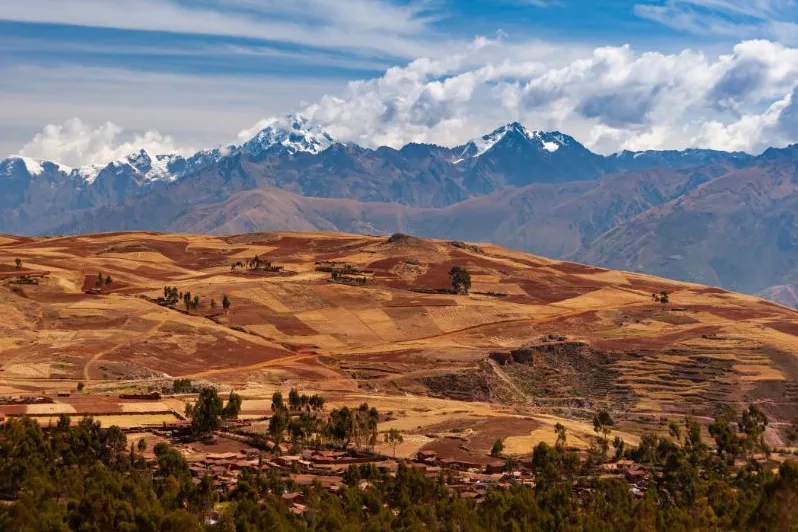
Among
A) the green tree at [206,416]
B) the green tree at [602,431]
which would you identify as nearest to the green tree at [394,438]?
the green tree at [206,416]

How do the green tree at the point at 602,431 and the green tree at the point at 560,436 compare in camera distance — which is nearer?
the green tree at the point at 560,436

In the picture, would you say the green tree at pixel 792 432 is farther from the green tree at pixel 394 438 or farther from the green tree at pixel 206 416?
the green tree at pixel 206 416

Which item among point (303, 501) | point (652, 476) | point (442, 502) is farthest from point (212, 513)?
point (652, 476)

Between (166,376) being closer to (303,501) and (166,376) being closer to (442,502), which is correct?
(303,501)

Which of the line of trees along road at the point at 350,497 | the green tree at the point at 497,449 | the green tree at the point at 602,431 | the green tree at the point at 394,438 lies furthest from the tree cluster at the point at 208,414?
the green tree at the point at 602,431

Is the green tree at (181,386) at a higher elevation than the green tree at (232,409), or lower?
higher

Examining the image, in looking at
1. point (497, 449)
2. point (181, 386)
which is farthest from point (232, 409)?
point (497, 449)

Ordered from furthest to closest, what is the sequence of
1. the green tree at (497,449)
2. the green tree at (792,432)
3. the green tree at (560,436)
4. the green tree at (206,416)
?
the green tree at (792,432) < the green tree at (560,436) < the green tree at (497,449) < the green tree at (206,416)

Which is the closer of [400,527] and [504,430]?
[400,527]

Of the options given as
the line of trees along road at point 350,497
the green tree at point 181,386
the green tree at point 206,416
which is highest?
the green tree at point 181,386

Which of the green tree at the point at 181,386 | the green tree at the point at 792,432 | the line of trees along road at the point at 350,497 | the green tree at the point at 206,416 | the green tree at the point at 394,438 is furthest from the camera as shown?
the green tree at the point at 181,386

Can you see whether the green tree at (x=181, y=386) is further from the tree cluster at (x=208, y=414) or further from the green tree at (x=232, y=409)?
the tree cluster at (x=208, y=414)

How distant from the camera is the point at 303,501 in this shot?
4395 inches

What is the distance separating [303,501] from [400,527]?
1823 centimetres
